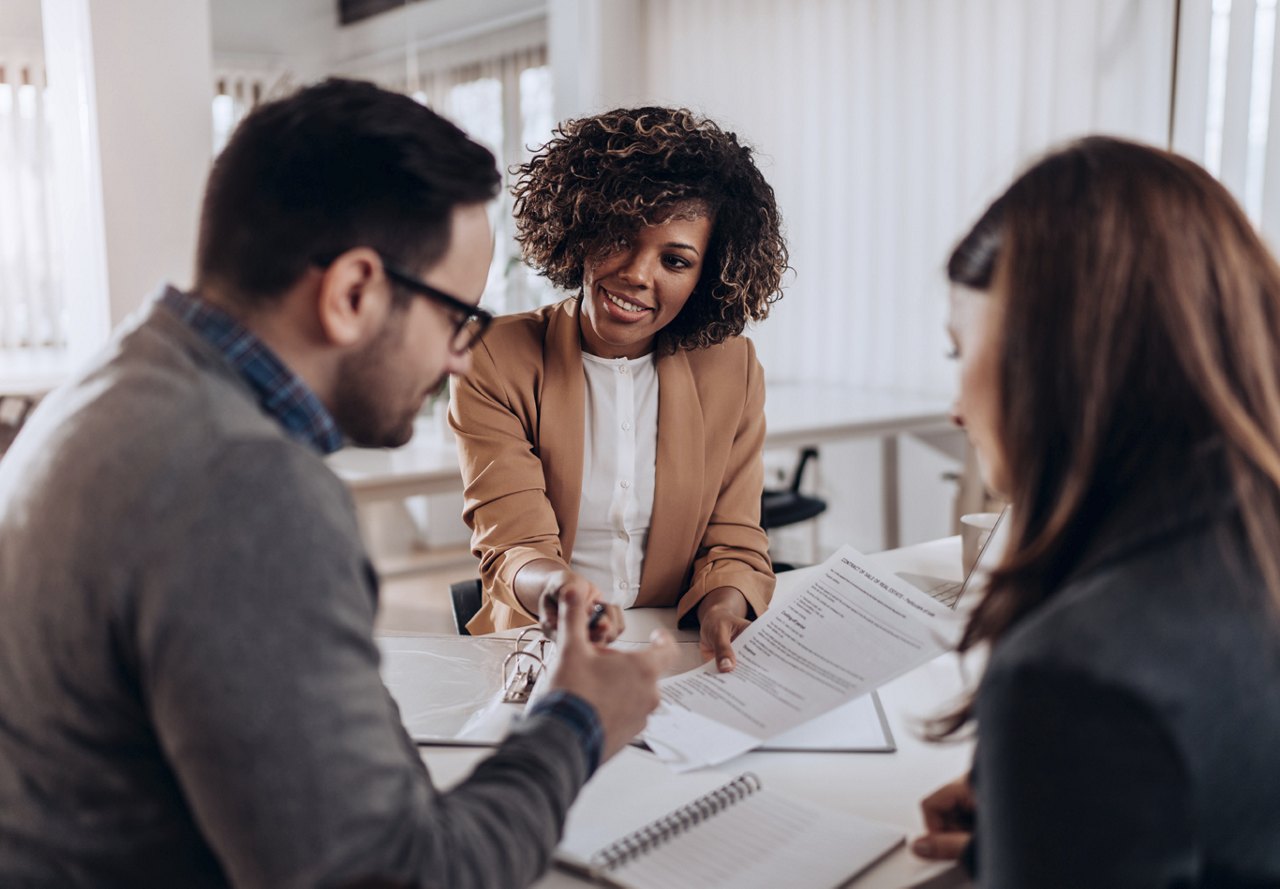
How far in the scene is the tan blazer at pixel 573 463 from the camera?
5.54ft

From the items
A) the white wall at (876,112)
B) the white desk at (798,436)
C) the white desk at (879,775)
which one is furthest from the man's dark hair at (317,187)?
the white wall at (876,112)

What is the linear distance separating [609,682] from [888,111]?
3412mm

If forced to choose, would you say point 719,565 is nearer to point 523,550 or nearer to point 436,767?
point 523,550

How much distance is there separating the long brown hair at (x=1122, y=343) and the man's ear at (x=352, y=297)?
1.48 ft

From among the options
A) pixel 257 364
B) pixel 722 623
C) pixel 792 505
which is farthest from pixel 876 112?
pixel 257 364

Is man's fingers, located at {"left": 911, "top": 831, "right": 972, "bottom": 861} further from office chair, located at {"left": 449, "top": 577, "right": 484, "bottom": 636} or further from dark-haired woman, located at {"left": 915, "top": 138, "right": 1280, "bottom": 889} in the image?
office chair, located at {"left": 449, "top": 577, "right": 484, "bottom": 636}

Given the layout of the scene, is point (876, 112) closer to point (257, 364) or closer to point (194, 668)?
point (257, 364)

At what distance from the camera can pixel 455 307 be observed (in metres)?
0.91

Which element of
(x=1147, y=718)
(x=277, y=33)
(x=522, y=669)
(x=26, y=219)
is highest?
(x=277, y=33)

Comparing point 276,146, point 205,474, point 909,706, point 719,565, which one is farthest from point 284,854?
point 719,565

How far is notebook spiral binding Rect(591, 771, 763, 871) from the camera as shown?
0.93 meters

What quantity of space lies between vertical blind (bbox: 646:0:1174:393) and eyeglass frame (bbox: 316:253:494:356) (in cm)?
260

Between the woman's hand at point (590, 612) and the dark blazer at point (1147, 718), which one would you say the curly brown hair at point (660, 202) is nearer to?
the woman's hand at point (590, 612)

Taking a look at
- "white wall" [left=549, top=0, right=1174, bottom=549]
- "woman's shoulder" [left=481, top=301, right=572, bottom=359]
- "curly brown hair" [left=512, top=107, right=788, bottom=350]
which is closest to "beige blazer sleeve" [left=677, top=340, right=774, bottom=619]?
"curly brown hair" [left=512, top=107, right=788, bottom=350]
